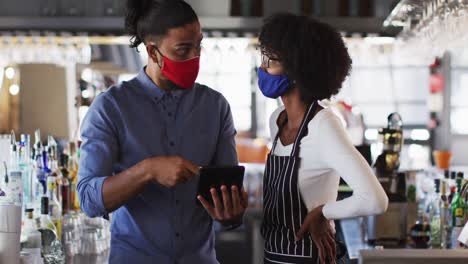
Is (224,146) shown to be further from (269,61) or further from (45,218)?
(45,218)

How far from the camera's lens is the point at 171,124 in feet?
7.91

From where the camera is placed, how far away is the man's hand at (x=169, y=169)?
2154 millimetres

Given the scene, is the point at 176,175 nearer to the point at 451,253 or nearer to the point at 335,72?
the point at 335,72

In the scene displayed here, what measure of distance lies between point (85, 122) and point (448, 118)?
1142cm

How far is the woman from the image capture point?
8.29ft

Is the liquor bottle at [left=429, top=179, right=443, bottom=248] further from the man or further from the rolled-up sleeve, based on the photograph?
the rolled-up sleeve

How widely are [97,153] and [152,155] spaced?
0.17m

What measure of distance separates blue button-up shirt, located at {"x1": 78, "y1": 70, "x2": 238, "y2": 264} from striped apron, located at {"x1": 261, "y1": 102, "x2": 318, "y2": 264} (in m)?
0.29

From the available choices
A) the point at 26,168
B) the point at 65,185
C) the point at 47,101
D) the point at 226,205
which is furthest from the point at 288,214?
the point at 47,101

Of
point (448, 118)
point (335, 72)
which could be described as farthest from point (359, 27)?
point (448, 118)

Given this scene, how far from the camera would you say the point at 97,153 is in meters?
2.31

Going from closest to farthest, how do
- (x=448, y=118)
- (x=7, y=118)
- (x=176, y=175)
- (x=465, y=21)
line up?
(x=176, y=175) → (x=465, y=21) → (x=7, y=118) → (x=448, y=118)

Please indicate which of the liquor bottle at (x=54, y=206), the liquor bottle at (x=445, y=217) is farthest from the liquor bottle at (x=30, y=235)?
the liquor bottle at (x=445, y=217)

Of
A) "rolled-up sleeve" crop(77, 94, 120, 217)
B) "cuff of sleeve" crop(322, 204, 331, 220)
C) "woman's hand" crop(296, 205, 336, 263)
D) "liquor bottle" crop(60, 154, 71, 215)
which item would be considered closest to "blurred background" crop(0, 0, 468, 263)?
"liquor bottle" crop(60, 154, 71, 215)
